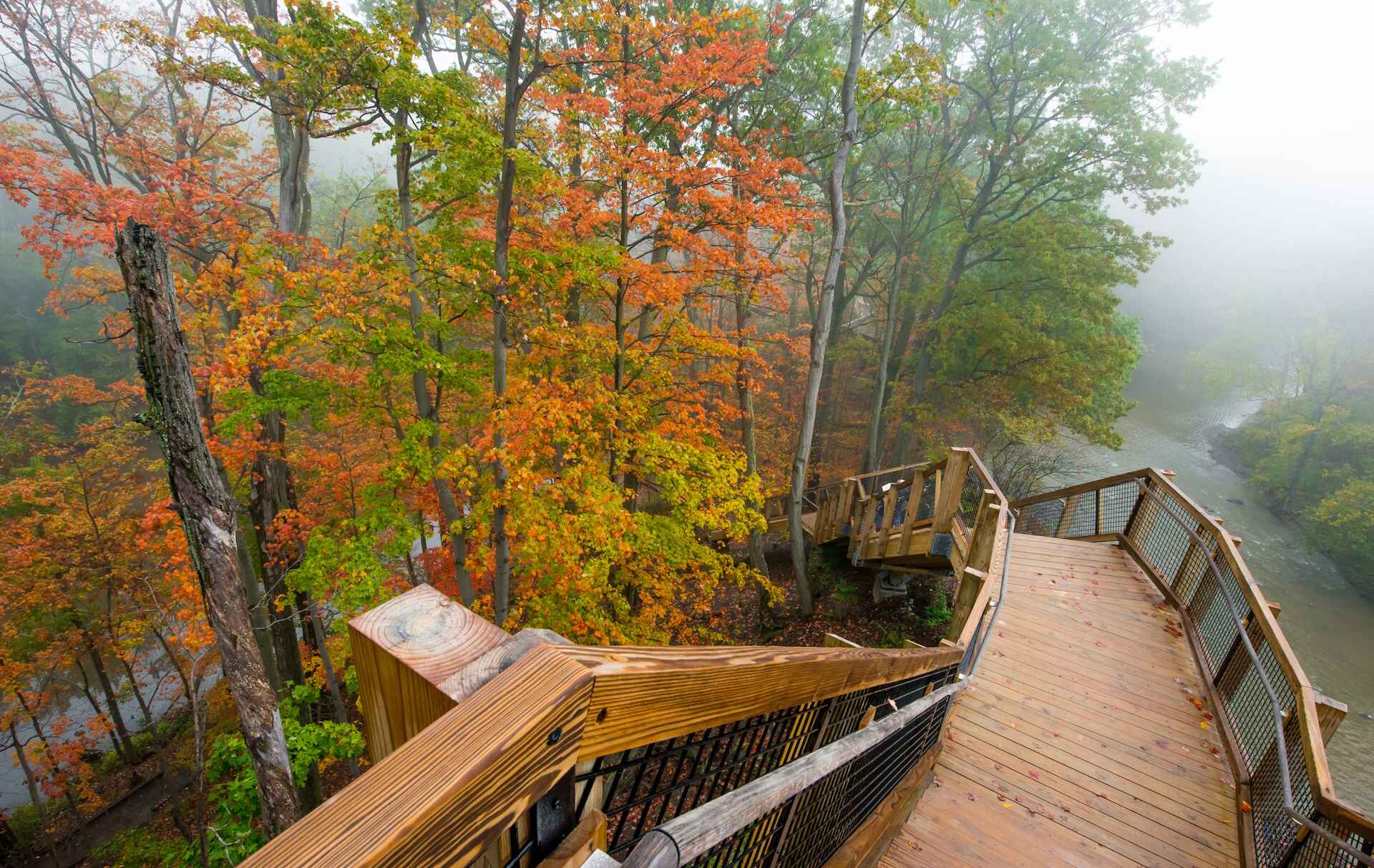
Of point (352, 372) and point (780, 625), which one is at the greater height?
point (352, 372)

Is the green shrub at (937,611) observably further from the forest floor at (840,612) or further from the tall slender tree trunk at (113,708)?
the tall slender tree trunk at (113,708)

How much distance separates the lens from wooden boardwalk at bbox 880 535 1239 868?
4066 millimetres

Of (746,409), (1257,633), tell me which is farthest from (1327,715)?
(746,409)

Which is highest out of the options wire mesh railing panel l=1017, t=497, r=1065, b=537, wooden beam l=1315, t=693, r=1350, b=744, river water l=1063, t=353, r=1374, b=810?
wooden beam l=1315, t=693, r=1350, b=744

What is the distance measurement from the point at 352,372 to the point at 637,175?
7.02 metres

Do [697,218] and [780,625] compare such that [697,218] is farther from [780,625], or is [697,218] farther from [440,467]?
[780,625]

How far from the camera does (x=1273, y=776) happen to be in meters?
4.24

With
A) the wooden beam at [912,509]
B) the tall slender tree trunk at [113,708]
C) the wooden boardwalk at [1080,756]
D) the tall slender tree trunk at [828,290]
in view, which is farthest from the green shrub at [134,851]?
the wooden beam at [912,509]

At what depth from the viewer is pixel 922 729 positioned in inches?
141

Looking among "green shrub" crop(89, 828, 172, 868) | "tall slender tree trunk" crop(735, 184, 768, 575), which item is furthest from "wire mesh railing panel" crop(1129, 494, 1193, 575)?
"green shrub" crop(89, 828, 172, 868)

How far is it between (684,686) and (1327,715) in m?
6.08

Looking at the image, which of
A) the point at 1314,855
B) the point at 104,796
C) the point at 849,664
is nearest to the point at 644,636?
the point at 1314,855

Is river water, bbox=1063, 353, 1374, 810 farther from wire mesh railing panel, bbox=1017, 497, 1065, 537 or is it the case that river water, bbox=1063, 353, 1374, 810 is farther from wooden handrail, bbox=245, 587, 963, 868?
wooden handrail, bbox=245, 587, 963, 868

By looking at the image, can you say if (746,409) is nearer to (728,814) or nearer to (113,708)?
(728,814)
